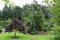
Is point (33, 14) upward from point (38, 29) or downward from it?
upward

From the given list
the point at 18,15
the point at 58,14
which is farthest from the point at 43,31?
the point at 58,14

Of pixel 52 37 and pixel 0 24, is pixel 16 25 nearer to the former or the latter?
pixel 52 37

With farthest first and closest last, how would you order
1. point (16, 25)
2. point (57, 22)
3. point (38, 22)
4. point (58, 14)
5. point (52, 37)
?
point (38, 22)
point (16, 25)
point (52, 37)
point (57, 22)
point (58, 14)

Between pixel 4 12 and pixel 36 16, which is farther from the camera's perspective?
pixel 4 12

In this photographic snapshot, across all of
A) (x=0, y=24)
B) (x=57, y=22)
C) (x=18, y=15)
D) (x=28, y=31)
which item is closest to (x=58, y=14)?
(x=57, y=22)

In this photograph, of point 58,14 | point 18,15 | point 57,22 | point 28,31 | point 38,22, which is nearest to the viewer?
point 58,14

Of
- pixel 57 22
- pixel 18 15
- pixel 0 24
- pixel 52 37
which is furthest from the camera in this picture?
pixel 18 15

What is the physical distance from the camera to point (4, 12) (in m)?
41.1

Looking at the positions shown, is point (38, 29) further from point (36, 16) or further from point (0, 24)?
point (0, 24)

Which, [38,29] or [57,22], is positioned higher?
[57,22]

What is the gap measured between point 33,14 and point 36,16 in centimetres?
56

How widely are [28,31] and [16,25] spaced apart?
7362 millimetres

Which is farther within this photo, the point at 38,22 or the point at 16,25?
the point at 38,22

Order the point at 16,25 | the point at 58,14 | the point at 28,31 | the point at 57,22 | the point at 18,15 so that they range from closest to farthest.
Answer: the point at 58,14 → the point at 57,22 → the point at 16,25 → the point at 28,31 → the point at 18,15
